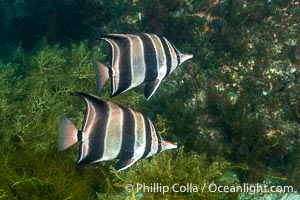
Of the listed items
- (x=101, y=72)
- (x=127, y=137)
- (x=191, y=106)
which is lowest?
(x=191, y=106)

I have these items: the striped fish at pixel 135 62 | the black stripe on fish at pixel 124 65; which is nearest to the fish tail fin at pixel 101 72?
the striped fish at pixel 135 62

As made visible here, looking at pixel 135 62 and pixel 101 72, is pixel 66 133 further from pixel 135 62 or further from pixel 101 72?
pixel 135 62

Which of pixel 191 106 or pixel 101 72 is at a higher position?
pixel 101 72

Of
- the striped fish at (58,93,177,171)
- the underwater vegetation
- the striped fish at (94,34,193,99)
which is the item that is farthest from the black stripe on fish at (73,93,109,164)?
the underwater vegetation

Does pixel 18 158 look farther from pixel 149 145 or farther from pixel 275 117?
pixel 275 117

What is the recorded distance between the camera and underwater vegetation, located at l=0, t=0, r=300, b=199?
4641mm

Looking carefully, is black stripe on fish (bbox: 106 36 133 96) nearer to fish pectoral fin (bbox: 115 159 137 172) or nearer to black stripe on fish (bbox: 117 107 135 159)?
black stripe on fish (bbox: 117 107 135 159)

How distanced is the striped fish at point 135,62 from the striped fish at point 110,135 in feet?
1.37

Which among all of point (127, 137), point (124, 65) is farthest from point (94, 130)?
point (124, 65)

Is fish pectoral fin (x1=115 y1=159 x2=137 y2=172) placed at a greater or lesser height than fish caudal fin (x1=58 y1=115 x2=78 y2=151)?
lesser

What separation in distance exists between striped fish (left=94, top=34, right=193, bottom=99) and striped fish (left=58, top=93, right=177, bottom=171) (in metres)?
0.42

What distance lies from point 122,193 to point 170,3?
4.67 meters

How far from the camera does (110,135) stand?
2.92 meters

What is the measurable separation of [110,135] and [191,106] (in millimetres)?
3781
